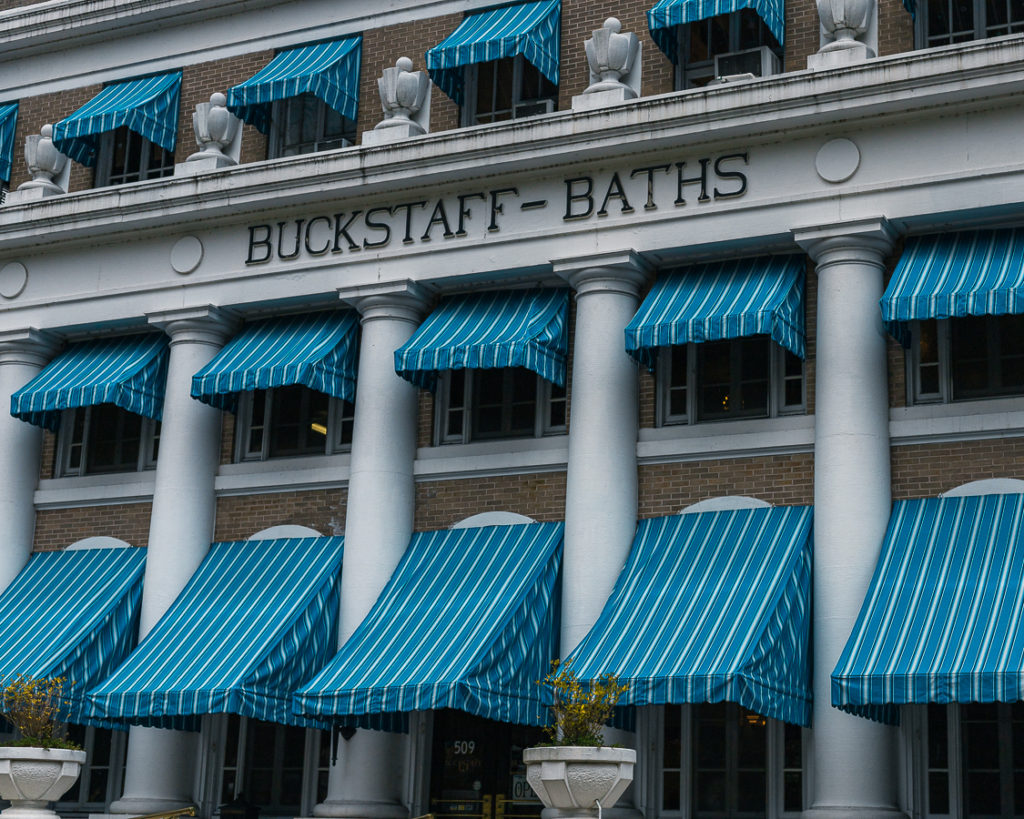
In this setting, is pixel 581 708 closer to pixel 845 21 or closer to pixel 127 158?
pixel 845 21

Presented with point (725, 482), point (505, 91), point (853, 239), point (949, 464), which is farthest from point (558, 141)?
point (949, 464)

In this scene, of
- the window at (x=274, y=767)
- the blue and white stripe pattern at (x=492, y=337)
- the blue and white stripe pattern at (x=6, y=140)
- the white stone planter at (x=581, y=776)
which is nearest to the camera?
the white stone planter at (x=581, y=776)

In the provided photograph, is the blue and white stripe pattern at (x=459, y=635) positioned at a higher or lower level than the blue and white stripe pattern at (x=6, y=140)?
lower

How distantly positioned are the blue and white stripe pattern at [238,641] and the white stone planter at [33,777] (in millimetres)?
1702

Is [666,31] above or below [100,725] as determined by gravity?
above

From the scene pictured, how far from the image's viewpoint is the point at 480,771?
20.9m

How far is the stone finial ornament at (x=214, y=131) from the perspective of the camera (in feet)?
78.2

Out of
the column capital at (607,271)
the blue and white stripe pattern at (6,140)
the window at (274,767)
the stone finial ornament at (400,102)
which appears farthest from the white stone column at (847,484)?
the blue and white stripe pattern at (6,140)

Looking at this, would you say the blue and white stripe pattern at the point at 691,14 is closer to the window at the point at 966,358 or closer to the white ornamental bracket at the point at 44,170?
the window at the point at 966,358

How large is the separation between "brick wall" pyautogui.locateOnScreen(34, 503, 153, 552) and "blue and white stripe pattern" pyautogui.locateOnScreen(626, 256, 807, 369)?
8363 millimetres

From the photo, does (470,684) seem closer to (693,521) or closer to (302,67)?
(693,521)

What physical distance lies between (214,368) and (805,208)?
8459 mm

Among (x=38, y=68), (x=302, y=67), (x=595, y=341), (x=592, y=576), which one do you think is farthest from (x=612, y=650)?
(x=38, y=68)

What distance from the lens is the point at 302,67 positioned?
922 inches
